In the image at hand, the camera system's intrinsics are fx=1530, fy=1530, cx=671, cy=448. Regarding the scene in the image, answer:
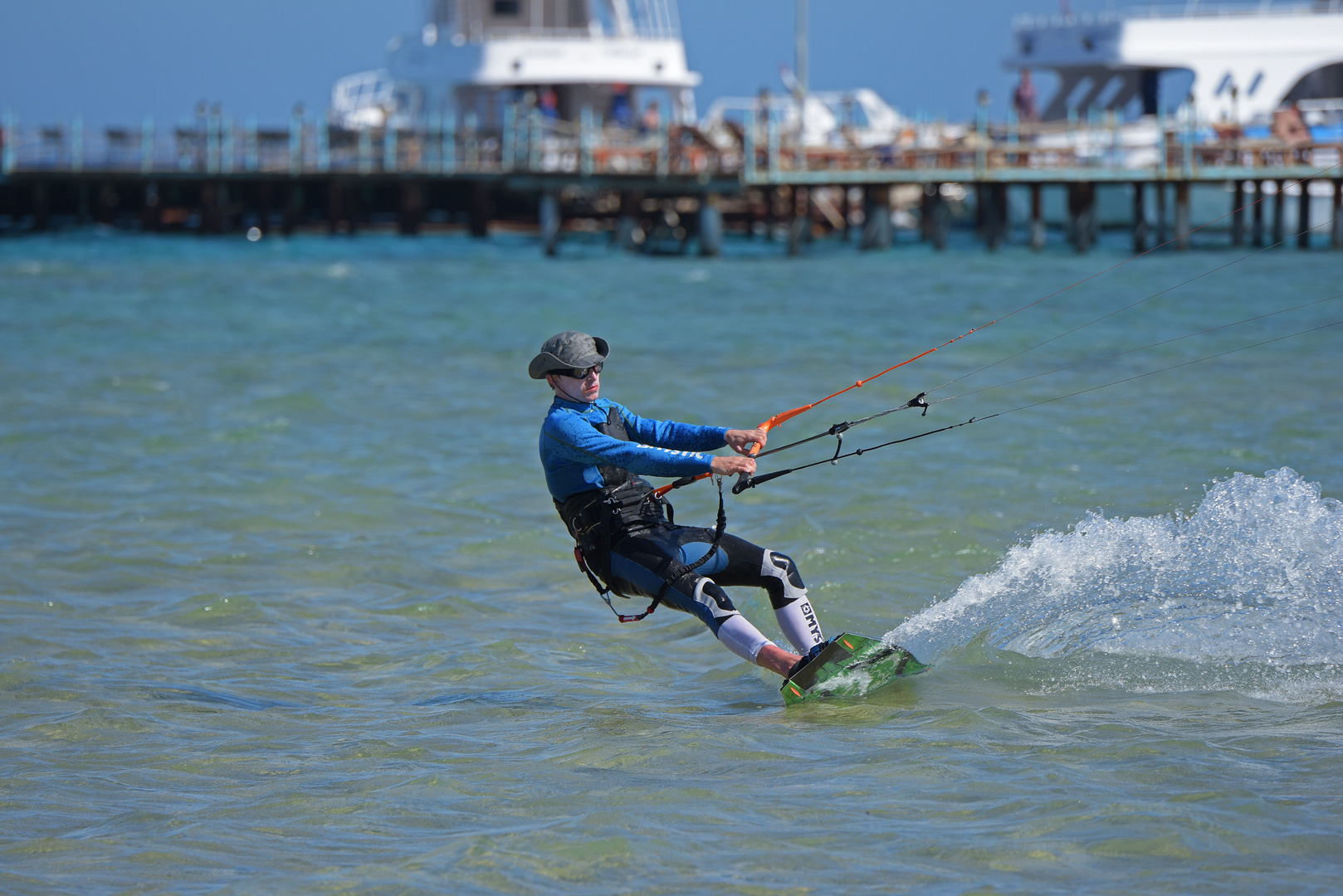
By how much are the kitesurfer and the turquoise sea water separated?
0.45 m

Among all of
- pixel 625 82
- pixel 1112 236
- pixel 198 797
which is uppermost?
pixel 625 82

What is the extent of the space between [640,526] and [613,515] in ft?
0.44

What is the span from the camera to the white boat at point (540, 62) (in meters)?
50.8

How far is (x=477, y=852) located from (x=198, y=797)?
1.34 metres

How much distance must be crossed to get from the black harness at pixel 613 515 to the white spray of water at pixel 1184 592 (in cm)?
161

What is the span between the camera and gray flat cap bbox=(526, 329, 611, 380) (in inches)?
258

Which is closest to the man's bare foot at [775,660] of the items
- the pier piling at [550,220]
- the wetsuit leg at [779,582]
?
the wetsuit leg at [779,582]

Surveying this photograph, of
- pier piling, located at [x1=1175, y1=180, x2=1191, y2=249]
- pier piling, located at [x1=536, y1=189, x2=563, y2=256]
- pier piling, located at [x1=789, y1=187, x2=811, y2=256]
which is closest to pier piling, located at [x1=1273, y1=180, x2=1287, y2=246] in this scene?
pier piling, located at [x1=1175, y1=180, x2=1191, y2=249]

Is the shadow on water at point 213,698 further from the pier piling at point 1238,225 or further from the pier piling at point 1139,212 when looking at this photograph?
the pier piling at point 1238,225

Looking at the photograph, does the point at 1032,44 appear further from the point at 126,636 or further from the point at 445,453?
the point at 126,636

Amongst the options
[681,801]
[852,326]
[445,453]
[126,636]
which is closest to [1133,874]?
[681,801]

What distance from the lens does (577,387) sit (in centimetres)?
667

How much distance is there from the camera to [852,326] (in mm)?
24641

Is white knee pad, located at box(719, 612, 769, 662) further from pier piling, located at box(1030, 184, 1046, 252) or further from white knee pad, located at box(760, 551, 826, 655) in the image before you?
pier piling, located at box(1030, 184, 1046, 252)
